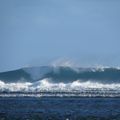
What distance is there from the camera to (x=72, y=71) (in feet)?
594

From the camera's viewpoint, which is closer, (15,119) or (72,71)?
(15,119)

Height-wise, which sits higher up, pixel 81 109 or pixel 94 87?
pixel 94 87

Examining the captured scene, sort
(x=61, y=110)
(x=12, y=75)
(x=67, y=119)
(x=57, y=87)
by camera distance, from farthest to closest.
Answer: (x=12, y=75) < (x=57, y=87) < (x=61, y=110) < (x=67, y=119)

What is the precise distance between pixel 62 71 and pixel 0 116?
115024mm

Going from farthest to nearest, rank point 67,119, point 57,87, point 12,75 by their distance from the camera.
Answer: point 12,75 < point 57,87 < point 67,119

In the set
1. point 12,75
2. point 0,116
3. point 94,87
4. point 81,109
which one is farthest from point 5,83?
point 0,116

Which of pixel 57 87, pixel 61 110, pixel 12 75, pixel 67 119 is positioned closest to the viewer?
pixel 67 119

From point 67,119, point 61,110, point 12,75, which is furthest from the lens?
point 12,75

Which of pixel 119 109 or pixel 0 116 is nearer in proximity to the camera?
pixel 0 116

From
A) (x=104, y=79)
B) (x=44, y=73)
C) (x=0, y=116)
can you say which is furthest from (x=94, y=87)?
(x=0, y=116)

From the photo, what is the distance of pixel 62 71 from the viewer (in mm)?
181875

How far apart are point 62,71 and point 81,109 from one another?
104 meters

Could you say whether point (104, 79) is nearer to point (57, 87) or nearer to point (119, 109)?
point (57, 87)

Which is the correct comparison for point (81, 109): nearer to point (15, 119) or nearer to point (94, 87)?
point (15, 119)
